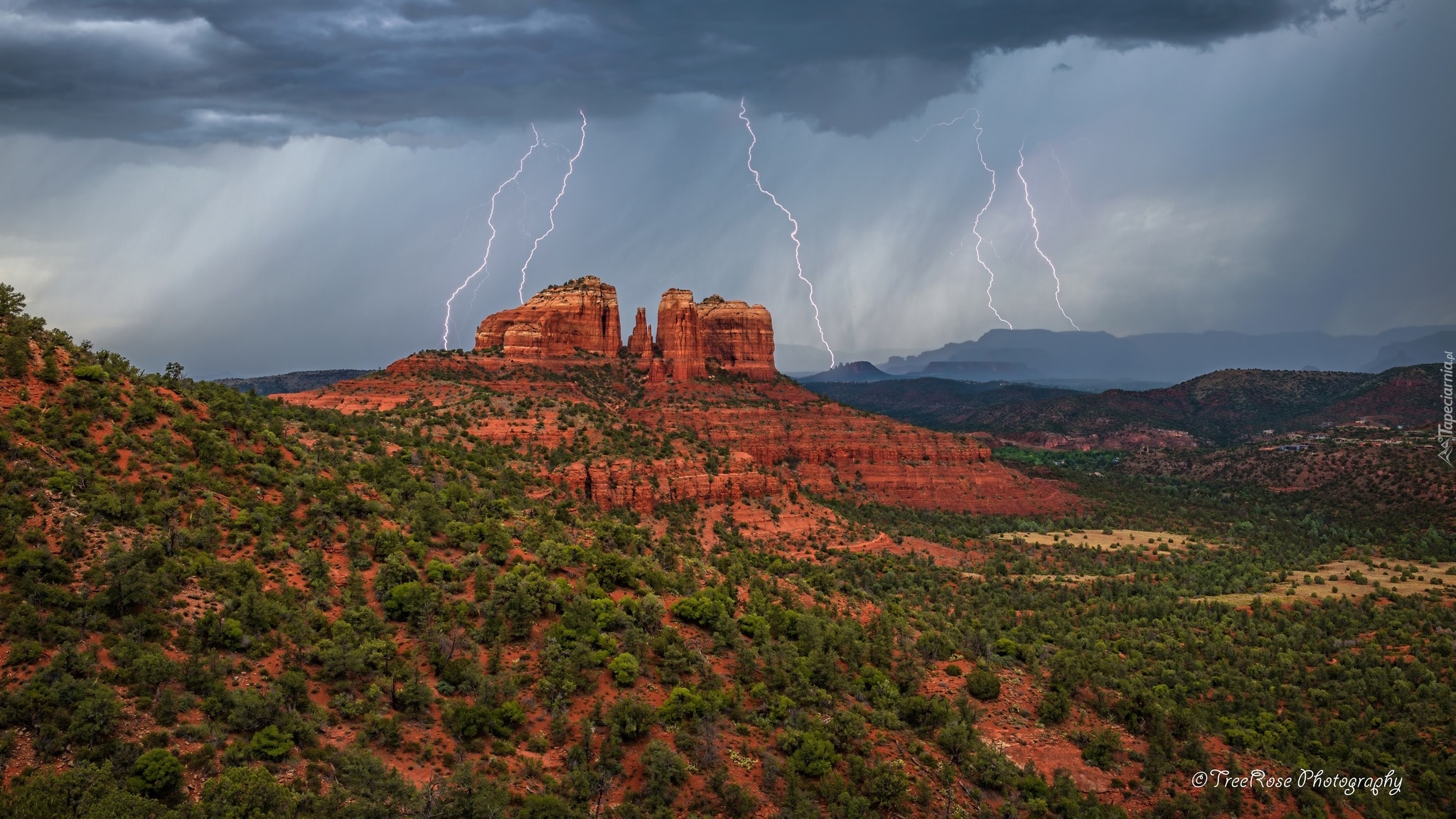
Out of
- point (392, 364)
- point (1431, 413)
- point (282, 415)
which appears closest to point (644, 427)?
point (392, 364)

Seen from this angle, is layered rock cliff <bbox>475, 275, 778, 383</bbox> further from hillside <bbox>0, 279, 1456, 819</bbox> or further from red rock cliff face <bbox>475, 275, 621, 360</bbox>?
hillside <bbox>0, 279, 1456, 819</bbox>

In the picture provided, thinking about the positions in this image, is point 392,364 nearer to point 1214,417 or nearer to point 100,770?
point 100,770

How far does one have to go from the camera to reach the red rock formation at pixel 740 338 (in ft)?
338

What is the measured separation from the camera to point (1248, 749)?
3012 cm

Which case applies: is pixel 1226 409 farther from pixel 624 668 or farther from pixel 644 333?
pixel 624 668

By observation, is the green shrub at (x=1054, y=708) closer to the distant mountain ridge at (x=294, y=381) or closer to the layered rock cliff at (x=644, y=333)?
the layered rock cliff at (x=644, y=333)

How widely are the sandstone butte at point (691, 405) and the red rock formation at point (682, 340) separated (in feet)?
0.64

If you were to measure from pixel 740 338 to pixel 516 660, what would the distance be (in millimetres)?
81534

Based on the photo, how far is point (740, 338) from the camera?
103125mm

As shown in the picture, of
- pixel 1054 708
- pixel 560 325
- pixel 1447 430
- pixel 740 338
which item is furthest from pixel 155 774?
pixel 1447 430

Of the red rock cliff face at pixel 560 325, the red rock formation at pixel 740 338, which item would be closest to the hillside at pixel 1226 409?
the red rock formation at pixel 740 338

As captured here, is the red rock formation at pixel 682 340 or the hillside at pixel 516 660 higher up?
the red rock formation at pixel 682 340

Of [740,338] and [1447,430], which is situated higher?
[740,338]

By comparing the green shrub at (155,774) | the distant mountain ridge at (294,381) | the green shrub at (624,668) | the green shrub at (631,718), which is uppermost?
the distant mountain ridge at (294,381)
